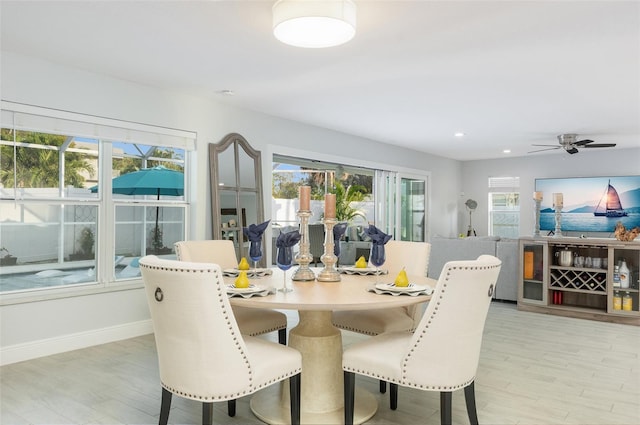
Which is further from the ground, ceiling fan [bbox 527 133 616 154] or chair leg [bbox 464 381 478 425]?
ceiling fan [bbox 527 133 616 154]

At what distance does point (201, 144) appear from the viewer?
4.85 m

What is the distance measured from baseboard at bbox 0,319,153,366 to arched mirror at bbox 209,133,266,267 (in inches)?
46.6

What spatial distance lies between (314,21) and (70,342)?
3150mm

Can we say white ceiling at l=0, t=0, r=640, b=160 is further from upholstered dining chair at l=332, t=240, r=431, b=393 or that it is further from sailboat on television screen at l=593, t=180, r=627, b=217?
sailboat on television screen at l=593, t=180, r=627, b=217

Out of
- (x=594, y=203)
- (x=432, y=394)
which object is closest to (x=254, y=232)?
(x=432, y=394)

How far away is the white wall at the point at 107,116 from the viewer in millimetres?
3576

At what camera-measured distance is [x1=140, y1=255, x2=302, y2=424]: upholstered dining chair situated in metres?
1.86

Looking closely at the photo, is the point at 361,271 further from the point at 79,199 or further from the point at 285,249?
the point at 79,199

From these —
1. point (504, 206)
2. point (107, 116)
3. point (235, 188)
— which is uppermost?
point (107, 116)

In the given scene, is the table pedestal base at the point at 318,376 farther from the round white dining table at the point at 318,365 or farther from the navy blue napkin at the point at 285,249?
the navy blue napkin at the point at 285,249

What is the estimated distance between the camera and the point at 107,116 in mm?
4094

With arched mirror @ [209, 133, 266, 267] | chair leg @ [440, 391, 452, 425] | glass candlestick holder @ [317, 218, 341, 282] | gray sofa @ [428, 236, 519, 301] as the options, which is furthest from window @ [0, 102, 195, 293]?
gray sofa @ [428, 236, 519, 301]

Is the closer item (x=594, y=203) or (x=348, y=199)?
(x=348, y=199)

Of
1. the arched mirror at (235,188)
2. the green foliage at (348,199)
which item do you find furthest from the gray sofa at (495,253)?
the arched mirror at (235,188)
